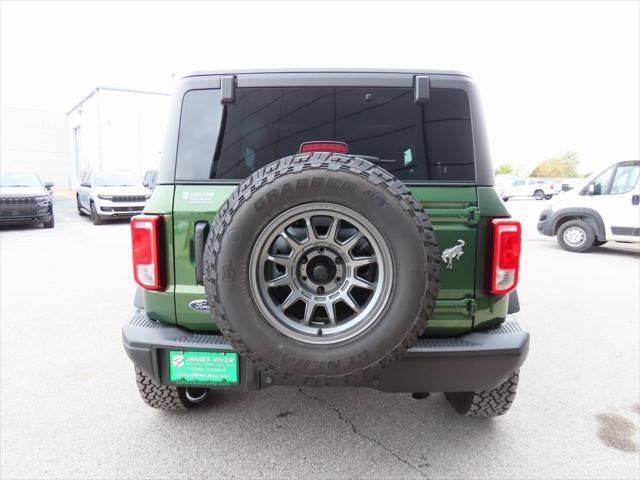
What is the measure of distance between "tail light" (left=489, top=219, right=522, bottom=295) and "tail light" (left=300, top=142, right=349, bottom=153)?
0.86 metres

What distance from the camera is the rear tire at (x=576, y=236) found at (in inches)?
352

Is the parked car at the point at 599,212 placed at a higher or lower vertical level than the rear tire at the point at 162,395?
higher

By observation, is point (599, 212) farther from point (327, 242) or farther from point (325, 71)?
point (327, 242)

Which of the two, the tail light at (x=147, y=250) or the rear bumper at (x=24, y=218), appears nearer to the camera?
the tail light at (x=147, y=250)

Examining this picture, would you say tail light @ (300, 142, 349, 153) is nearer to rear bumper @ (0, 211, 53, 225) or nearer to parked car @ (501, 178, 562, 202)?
rear bumper @ (0, 211, 53, 225)

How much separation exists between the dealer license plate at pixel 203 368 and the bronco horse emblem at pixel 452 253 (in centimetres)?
114

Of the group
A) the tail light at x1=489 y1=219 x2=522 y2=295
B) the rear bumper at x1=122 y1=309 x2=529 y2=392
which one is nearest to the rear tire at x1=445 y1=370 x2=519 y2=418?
the rear bumper at x1=122 y1=309 x2=529 y2=392

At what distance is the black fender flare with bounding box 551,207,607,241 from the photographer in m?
8.72

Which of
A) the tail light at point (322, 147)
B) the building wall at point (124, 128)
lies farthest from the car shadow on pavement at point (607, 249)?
the building wall at point (124, 128)

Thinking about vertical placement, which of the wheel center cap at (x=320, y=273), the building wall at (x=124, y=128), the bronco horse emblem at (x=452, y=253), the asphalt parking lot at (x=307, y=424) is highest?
the building wall at (x=124, y=128)

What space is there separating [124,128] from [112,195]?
15065 mm

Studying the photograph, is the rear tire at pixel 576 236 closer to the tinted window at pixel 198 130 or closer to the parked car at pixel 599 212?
the parked car at pixel 599 212

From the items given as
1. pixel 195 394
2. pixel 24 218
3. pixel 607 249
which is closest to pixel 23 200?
pixel 24 218

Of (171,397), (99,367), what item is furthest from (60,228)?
(171,397)
